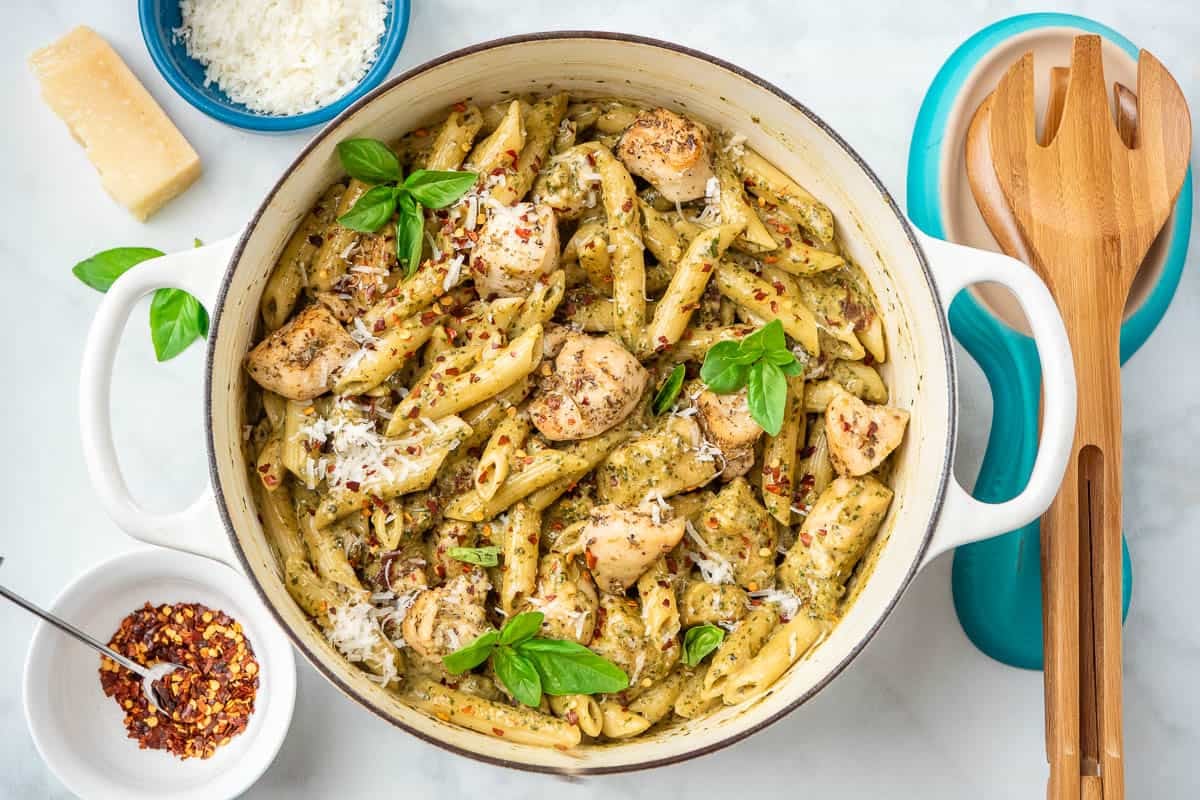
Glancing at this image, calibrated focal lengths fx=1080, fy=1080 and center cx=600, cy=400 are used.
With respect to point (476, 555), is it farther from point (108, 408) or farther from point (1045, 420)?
point (1045, 420)

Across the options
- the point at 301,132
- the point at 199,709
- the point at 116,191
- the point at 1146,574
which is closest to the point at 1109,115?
the point at 1146,574

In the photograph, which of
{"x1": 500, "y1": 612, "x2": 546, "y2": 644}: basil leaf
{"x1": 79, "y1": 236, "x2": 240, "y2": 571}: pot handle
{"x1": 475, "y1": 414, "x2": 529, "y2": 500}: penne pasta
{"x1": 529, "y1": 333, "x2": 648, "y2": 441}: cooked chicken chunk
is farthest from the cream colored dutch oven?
{"x1": 529, "y1": 333, "x2": 648, "y2": 441}: cooked chicken chunk

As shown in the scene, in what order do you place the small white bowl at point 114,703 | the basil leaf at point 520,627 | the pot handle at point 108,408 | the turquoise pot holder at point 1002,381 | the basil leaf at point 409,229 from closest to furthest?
1. the pot handle at point 108,408
2. the basil leaf at point 520,627
3. the basil leaf at point 409,229
4. the small white bowl at point 114,703
5. the turquoise pot holder at point 1002,381

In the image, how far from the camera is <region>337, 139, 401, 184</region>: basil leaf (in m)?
2.12

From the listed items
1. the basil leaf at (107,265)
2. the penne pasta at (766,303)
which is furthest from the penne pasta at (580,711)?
the basil leaf at (107,265)

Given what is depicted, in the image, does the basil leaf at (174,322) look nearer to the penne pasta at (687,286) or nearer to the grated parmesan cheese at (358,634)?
the grated parmesan cheese at (358,634)

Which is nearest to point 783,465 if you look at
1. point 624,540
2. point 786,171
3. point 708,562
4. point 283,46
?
point 708,562

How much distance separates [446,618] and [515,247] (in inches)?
29.0

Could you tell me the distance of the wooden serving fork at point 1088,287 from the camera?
7.70 feet

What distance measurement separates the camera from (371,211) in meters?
2.13

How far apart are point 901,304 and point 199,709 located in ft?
5.82

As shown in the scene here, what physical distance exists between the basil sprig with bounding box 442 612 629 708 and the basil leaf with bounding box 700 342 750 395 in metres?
0.56

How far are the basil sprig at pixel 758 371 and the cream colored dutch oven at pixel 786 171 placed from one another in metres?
0.30

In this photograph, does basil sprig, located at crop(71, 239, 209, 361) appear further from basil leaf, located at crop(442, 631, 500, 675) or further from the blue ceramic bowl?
basil leaf, located at crop(442, 631, 500, 675)
